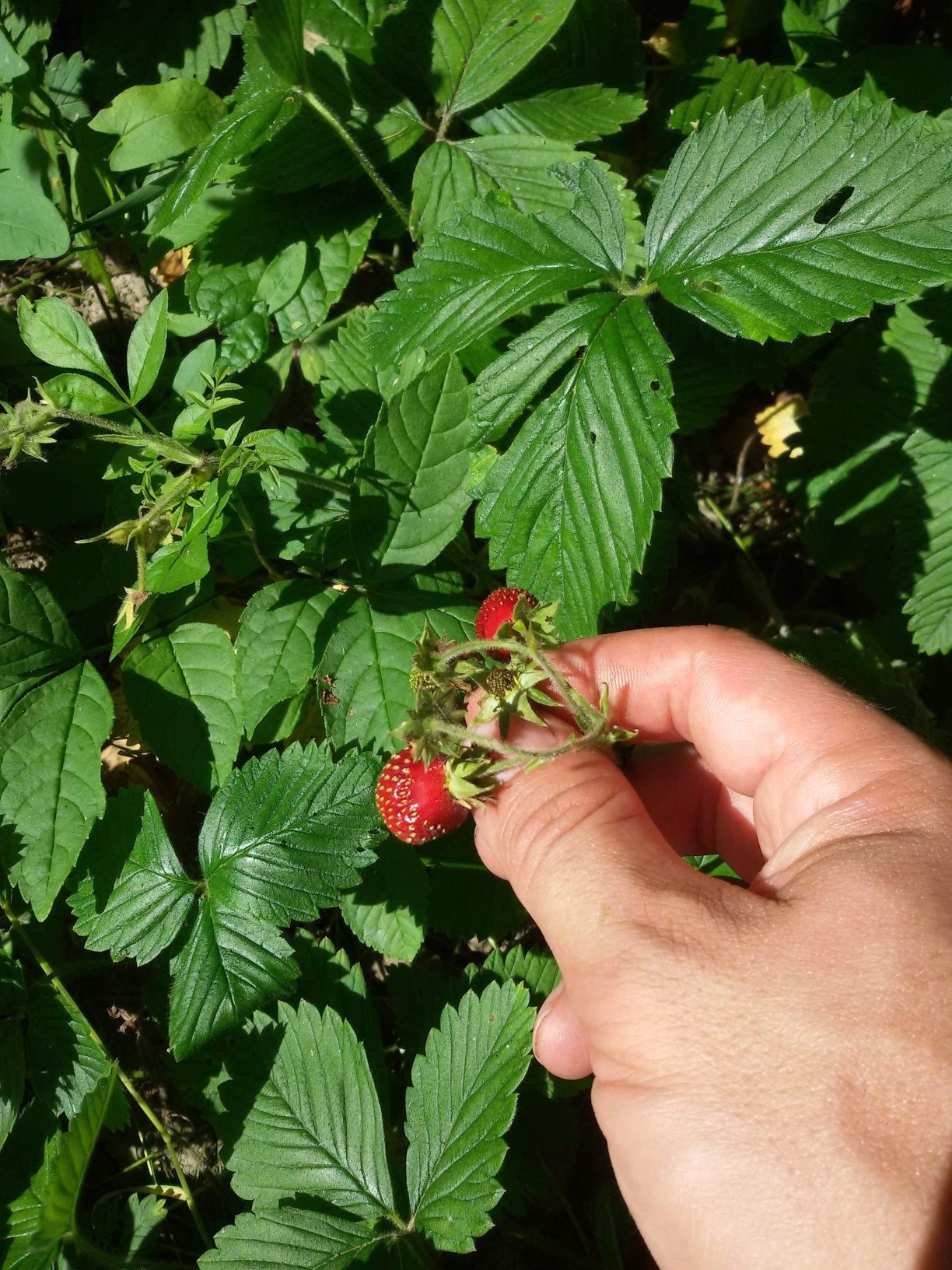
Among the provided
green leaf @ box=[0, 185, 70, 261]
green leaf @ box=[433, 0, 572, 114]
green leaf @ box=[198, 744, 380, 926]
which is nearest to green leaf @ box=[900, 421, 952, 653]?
green leaf @ box=[433, 0, 572, 114]

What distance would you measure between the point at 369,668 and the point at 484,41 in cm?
143

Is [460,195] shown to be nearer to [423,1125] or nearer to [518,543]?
[518,543]

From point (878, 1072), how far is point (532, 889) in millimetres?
554

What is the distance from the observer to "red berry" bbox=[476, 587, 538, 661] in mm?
1658

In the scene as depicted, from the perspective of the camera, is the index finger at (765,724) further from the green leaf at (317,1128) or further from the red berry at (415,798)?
the green leaf at (317,1128)

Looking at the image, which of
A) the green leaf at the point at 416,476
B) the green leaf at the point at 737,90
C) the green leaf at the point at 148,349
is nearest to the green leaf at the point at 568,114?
the green leaf at the point at 737,90

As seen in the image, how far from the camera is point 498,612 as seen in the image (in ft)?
5.52

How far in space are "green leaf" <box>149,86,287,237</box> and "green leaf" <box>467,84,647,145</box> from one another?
580 mm

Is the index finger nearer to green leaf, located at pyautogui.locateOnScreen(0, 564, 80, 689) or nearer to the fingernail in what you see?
the fingernail

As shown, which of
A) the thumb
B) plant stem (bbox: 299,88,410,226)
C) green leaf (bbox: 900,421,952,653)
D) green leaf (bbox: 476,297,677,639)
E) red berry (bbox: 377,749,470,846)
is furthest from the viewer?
green leaf (bbox: 900,421,952,653)

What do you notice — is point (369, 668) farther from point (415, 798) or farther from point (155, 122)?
point (155, 122)

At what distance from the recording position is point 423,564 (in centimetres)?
193

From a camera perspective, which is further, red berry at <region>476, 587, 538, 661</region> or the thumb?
red berry at <region>476, 587, 538, 661</region>

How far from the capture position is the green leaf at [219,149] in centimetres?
193
